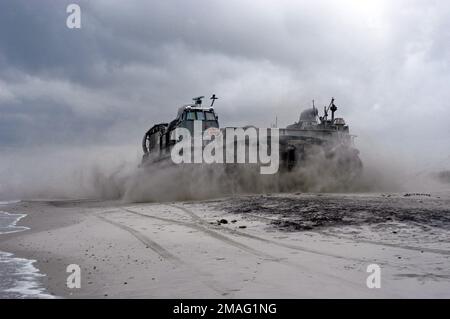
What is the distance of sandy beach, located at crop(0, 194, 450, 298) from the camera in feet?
15.1

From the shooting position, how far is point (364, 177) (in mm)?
17625

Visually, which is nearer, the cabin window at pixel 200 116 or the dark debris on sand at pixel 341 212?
the dark debris on sand at pixel 341 212

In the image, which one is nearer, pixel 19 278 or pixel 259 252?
pixel 19 278

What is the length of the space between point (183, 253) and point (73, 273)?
137cm

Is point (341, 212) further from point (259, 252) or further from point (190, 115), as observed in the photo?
point (190, 115)

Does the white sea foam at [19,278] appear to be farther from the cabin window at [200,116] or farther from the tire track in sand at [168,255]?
the cabin window at [200,116]

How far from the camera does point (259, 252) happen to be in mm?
6309

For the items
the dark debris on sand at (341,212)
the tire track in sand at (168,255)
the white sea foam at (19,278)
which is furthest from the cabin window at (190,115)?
the white sea foam at (19,278)

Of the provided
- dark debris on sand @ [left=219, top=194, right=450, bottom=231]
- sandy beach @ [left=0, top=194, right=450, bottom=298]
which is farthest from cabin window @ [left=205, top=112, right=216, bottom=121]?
sandy beach @ [left=0, top=194, right=450, bottom=298]

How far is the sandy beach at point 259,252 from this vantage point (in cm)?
461

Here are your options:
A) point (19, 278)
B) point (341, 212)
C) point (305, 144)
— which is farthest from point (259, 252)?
point (305, 144)

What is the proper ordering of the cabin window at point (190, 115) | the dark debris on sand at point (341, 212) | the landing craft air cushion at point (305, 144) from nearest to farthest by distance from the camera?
the dark debris on sand at point (341, 212) → the landing craft air cushion at point (305, 144) → the cabin window at point (190, 115)
